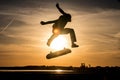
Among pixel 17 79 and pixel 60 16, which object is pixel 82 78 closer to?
pixel 17 79

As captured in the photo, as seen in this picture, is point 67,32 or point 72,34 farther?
point 72,34

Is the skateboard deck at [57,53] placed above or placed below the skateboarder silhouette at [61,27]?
below

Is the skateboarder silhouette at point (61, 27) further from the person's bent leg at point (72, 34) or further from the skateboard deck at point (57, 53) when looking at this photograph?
the skateboard deck at point (57, 53)

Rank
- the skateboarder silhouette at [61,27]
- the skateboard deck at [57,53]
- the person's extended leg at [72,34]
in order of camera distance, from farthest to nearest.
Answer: the skateboard deck at [57,53]
the person's extended leg at [72,34]
the skateboarder silhouette at [61,27]

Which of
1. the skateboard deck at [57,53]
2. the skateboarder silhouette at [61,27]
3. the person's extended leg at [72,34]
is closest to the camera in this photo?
the skateboarder silhouette at [61,27]

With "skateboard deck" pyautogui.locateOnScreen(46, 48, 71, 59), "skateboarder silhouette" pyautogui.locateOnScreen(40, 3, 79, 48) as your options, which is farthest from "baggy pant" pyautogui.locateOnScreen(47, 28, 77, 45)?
"skateboard deck" pyautogui.locateOnScreen(46, 48, 71, 59)

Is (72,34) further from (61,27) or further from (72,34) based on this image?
(61,27)

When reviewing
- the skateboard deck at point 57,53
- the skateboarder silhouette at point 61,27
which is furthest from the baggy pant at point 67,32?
the skateboard deck at point 57,53

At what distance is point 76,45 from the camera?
63.5 feet

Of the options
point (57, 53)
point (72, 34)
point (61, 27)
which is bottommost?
point (57, 53)

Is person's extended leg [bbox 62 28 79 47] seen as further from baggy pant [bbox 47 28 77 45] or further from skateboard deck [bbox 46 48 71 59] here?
skateboard deck [bbox 46 48 71 59]

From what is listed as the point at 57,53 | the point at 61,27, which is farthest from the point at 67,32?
the point at 57,53

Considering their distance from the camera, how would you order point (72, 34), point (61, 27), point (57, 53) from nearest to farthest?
point (61, 27) → point (72, 34) → point (57, 53)

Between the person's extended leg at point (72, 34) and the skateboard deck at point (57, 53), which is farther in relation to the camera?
the skateboard deck at point (57, 53)
